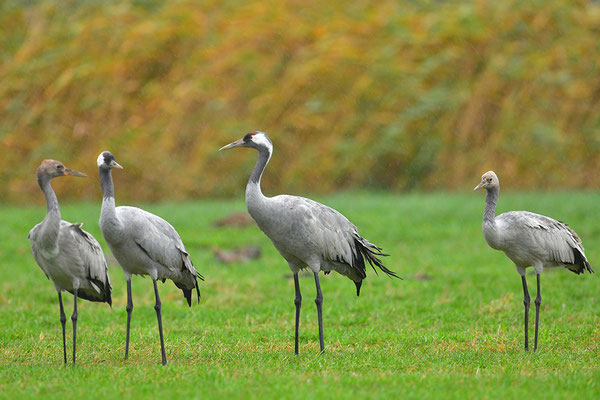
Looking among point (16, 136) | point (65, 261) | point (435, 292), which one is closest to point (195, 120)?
Answer: point (16, 136)

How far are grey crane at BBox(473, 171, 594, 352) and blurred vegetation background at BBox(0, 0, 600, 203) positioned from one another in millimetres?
11213

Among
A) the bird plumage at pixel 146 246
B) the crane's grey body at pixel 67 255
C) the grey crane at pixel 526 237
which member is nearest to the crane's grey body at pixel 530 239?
the grey crane at pixel 526 237

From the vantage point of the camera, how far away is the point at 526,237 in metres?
7.45

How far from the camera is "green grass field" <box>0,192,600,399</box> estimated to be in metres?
6.08

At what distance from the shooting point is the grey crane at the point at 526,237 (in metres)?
7.45

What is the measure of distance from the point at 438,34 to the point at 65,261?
603 inches

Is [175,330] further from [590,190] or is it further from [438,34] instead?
[438,34]

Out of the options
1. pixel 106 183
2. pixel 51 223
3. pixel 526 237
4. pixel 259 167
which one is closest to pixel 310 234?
pixel 259 167

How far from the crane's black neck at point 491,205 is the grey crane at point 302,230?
1073 millimetres

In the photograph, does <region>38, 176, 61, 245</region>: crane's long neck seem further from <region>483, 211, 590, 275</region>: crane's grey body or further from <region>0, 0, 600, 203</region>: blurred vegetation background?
<region>0, 0, 600, 203</region>: blurred vegetation background

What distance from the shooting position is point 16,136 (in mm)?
20812

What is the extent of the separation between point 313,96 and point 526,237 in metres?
13.8

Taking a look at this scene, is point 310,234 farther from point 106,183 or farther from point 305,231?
point 106,183

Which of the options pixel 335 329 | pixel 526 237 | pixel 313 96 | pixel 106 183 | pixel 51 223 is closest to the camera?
pixel 51 223
